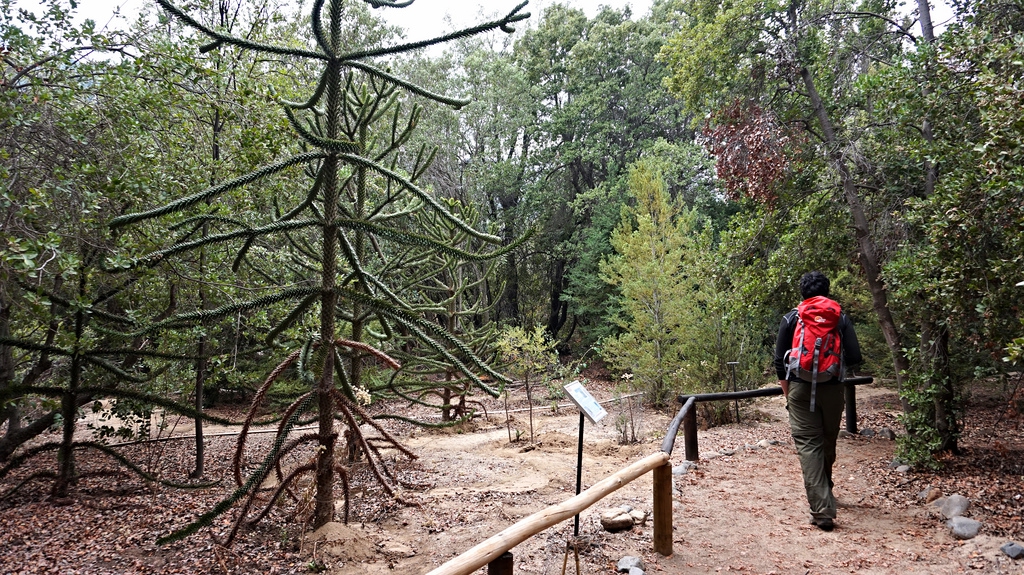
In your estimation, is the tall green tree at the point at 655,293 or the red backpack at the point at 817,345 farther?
the tall green tree at the point at 655,293

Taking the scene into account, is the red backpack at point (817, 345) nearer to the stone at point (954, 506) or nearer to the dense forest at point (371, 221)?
the dense forest at point (371, 221)

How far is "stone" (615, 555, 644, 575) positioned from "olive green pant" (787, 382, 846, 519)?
1545 millimetres

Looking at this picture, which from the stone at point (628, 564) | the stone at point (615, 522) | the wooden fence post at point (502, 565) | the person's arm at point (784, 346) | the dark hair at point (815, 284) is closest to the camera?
the wooden fence post at point (502, 565)

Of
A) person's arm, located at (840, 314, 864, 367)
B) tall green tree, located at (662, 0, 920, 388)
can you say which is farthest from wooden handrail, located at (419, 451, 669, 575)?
tall green tree, located at (662, 0, 920, 388)

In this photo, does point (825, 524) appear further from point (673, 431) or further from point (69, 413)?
point (69, 413)

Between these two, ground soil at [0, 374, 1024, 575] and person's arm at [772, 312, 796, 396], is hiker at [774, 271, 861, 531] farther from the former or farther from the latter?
ground soil at [0, 374, 1024, 575]

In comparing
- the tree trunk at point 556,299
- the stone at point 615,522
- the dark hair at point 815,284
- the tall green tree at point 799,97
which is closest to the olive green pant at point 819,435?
the dark hair at point 815,284

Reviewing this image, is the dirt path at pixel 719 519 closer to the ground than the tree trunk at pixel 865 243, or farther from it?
closer to the ground

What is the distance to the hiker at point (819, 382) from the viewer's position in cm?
408

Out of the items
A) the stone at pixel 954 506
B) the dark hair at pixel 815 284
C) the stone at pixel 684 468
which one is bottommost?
the stone at pixel 684 468

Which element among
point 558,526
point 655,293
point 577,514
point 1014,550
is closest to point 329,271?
point 577,514

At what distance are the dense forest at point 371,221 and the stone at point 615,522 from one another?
167 centimetres

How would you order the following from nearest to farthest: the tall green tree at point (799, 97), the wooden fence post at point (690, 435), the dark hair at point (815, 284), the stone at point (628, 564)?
the stone at point (628, 564)
the dark hair at point (815, 284)
the wooden fence post at point (690, 435)
the tall green tree at point (799, 97)

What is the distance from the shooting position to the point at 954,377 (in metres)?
5.67
